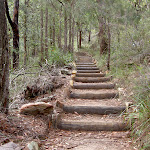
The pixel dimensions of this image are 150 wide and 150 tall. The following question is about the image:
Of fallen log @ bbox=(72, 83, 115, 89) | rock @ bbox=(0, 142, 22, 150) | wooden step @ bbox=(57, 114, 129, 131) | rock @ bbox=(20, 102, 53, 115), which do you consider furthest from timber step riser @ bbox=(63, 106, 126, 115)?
rock @ bbox=(0, 142, 22, 150)

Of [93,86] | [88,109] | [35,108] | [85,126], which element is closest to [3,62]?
[35,108]

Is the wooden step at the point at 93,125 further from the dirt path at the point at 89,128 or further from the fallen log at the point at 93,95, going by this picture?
the fallen log at the point at 93,95

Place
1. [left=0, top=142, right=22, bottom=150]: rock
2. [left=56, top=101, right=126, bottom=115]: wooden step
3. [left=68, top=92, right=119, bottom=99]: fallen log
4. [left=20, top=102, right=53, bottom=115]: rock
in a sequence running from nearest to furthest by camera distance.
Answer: [left=0, top=142, right=22, bottom=150]: rock → [left=20, top=102, right=53, bottom=115]: rock → [left=56, top=101, right=126, bottom=115]: wooden step → [left=68, top=92, right=119, bottom=99]: fallen log

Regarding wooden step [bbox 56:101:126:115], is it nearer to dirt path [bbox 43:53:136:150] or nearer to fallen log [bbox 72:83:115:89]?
dirt path [bbox 43:53:136:150]

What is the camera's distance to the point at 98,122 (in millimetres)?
3510

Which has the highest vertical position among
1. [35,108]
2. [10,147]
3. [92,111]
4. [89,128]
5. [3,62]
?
[3,62]

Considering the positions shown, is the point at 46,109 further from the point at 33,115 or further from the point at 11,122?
the point at 11,122

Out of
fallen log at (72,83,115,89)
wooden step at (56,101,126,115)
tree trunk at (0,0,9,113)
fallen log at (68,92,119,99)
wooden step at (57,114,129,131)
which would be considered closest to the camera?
tree trunk at (0,0,9,113)

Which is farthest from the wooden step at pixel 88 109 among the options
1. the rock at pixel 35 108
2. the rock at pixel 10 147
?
the rock at pixel 10 147

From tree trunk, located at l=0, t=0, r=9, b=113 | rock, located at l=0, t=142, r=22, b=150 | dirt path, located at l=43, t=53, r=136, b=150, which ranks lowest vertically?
dirt path, located at l=43, t=53, r=136, b=150

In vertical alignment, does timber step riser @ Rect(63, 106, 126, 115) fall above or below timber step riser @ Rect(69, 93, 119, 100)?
below

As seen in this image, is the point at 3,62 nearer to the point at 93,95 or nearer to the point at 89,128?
the point at 89,128

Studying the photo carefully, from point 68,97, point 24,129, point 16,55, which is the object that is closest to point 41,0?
point 16,55

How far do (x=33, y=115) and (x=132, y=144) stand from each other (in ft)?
6.28
